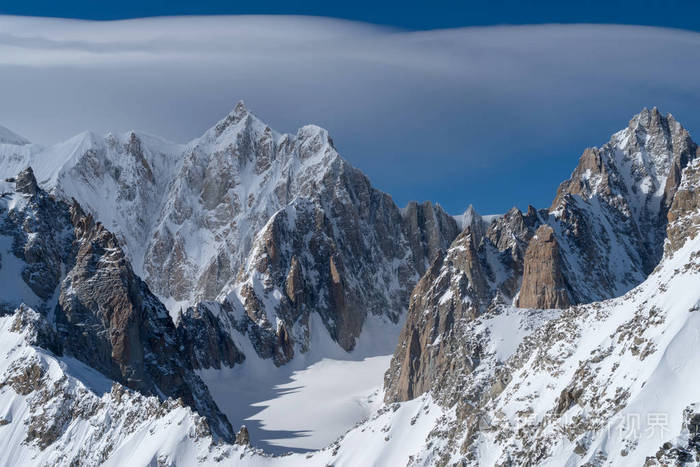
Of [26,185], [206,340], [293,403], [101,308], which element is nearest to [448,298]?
[293,403]

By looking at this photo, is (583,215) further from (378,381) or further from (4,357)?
(4,357)

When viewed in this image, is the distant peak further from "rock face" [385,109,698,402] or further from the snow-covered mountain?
"rock face" [385,109,698,402]

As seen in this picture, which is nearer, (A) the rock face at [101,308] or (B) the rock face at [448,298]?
(A) the rock face at [101,308]

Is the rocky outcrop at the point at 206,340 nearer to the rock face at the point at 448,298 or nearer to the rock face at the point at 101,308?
the rock face at the point at 448,298

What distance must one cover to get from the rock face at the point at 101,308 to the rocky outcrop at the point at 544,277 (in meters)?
64.4

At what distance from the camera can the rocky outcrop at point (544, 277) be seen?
138 metres

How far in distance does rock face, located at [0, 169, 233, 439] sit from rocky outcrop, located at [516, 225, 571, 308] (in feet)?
211

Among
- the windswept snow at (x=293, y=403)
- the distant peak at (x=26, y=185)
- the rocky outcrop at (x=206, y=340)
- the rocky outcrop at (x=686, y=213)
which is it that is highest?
the distant peak at (x=26, y=185)

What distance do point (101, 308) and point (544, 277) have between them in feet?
272

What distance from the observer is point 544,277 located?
14125cm

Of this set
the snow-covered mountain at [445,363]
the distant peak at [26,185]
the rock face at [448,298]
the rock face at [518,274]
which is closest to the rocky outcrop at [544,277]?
the rock face at [518,274]

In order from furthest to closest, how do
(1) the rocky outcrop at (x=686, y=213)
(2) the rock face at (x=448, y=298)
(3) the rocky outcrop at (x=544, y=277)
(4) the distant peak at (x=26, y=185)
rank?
1. (2) the rock face at (x=448, y=298)
2. (3) the rocky outcrop at (x=544, y=277)
3. (4) the distant peak at (x=26, y=185)
4. (1) the rocky outcrop at (x=686, y=213)

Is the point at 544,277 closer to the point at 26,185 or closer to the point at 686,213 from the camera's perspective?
the point at 686,213

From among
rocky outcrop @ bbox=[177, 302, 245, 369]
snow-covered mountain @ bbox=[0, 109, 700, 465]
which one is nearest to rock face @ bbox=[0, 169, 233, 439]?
snow-covered mountain @ bbox=[0, 109, 700, 465]
